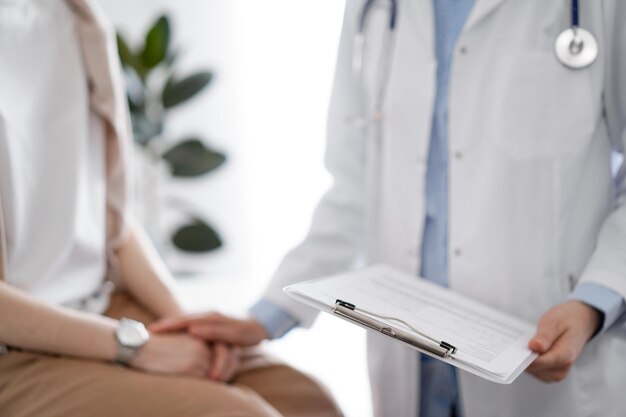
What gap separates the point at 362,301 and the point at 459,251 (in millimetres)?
298

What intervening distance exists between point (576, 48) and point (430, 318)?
493mm

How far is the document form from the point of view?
0.68 m

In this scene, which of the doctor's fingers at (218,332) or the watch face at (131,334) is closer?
the watch face at (131,334)

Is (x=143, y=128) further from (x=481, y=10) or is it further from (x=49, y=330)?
(x=481, y=10)

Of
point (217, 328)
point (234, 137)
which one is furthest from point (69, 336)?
point (234, 137)

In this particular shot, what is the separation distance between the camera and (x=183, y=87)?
2.45 meters

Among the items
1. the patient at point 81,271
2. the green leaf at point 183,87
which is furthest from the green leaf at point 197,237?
the patient at point 81,271

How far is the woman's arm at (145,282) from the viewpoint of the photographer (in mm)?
1136

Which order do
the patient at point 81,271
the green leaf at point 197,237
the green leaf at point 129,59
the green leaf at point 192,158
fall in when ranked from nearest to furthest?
the patient at point 81,271
the green leaf at point 129,59
the green leaf at point 192,158
the green leaf at point 197,237

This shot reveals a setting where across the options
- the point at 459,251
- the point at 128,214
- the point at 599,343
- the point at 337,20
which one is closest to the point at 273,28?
the point at 337,20

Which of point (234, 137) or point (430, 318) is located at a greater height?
point (430, 318)

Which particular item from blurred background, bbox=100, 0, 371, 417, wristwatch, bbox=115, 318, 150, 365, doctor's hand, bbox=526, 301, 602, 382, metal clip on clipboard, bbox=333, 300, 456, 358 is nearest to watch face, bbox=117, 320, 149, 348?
wristwatch, bbox=115, 318, 150, 365

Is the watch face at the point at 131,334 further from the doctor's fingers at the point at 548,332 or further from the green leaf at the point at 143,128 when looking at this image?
the green leaf at the point at 143,128

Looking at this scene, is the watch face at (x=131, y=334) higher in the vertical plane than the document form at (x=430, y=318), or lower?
lower
